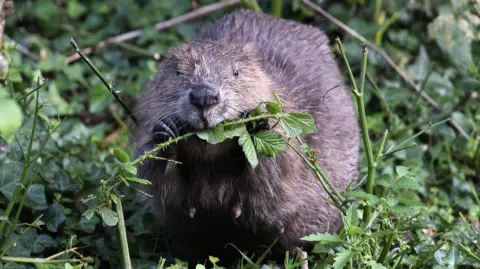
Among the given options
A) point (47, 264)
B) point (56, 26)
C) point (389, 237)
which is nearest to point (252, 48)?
point (389, 237)

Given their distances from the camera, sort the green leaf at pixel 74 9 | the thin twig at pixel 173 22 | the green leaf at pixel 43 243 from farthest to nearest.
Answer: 1. the green leaf at pixel 74 9
2. the thin twig at pixel 173 22
3. the green leaf at pixel 43 243

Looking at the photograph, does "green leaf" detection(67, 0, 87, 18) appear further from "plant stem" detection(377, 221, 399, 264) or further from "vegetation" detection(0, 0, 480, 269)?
"plant stem" detection(377, 221, 399, 264)

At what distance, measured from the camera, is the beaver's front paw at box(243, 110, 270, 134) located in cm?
354

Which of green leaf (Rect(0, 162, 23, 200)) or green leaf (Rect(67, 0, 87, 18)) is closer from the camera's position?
green leaf (Rect(0, 162, 23, 200))

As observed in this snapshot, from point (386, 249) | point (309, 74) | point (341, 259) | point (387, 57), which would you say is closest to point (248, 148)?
point (341, 259)

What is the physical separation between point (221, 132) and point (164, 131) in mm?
289

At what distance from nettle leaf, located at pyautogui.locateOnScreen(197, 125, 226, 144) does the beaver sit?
A: 0.03 metres

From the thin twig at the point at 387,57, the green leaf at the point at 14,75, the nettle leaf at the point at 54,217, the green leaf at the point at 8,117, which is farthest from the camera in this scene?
the thin twig at the point at 387,57

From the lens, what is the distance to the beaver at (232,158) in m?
3.55

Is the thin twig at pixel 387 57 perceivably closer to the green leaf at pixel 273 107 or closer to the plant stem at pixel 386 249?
the plant stem at pixel 386 249

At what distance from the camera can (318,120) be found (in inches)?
167

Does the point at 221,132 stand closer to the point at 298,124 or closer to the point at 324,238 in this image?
the point at 298,124

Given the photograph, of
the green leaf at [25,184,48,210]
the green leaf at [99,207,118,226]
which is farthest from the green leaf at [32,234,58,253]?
the green leaf at [99,207,118,226]

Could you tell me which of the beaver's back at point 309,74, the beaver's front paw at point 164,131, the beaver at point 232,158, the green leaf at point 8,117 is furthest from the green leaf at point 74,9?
the green leaf at point 8,117
